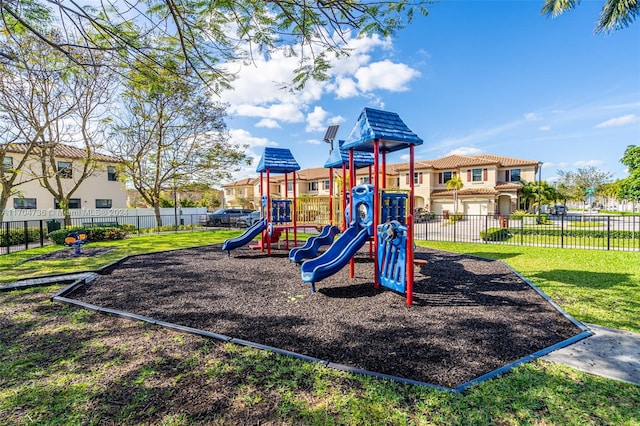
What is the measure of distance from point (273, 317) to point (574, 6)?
45.7 ft

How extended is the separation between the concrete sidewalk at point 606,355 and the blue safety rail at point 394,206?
3.32 meters

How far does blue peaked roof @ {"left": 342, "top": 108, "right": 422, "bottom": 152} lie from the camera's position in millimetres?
5715

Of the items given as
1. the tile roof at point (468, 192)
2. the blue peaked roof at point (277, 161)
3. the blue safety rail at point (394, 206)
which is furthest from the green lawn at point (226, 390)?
the tile roof at point (468, 192)

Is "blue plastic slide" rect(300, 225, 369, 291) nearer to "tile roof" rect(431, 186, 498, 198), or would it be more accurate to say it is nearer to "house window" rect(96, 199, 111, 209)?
"house window" rect(96, 199, 111, 209)

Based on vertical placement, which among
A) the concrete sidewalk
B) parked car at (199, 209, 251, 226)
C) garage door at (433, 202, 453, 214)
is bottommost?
the concrete sidewalk

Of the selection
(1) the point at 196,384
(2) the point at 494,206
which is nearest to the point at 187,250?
(1) the point at 196,384

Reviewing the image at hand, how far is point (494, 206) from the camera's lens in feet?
103

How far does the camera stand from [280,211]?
431 inches

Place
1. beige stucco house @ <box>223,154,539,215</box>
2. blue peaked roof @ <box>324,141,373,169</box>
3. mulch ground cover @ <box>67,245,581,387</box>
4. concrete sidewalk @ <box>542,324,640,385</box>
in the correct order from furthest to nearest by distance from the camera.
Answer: beige stucco house @ <box>223,154,539,215</box> < blue peaked roof @ <box>324,141,373,169</box> < mulch ground cover @ <box>67,245,581,387</box> < concrete sidewalk @ <box>542,324,640,385</box>

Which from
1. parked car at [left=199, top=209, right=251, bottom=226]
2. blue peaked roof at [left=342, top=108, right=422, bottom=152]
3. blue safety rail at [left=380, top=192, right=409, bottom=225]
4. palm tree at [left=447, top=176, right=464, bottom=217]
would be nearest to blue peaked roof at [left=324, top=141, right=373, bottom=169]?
blue peaked roof at [left=342, top=108, right=422, bottom=152]

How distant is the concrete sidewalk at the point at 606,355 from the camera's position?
2.83m

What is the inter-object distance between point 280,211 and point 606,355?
9079 millimetres

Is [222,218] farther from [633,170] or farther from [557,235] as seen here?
[633,170]

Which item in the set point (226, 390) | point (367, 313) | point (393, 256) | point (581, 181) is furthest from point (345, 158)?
point (581, 181)
